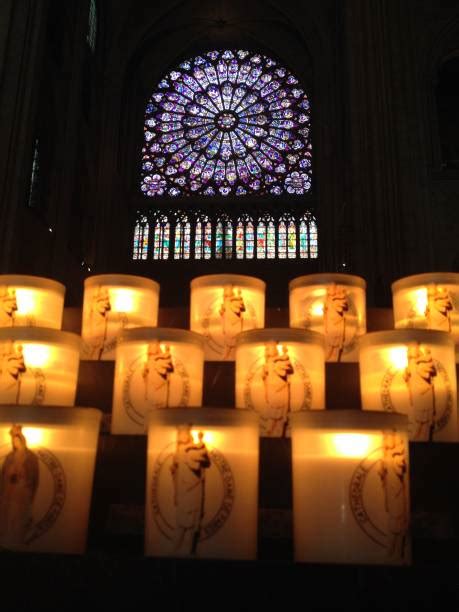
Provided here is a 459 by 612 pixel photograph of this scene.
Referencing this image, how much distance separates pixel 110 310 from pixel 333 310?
0.42 meters

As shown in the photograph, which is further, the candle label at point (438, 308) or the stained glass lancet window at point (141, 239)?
the stained glass lancet window at point (141, 239)

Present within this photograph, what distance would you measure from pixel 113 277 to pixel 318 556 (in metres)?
0.65

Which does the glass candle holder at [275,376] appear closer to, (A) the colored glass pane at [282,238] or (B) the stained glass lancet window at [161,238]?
(A) the colored glass pane at [282,238]

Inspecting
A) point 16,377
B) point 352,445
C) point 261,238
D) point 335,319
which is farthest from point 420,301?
point 261,238

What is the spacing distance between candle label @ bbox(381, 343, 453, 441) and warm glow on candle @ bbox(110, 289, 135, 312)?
0.51 metres

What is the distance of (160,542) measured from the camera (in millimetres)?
833

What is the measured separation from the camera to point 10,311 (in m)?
1.23

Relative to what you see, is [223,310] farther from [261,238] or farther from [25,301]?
[261,238]

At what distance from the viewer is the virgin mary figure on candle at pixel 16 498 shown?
2.76 feet

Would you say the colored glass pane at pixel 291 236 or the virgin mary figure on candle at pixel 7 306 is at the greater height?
the colored glass pane at pixel 291 236

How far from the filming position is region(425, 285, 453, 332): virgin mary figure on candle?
1242 millimetres

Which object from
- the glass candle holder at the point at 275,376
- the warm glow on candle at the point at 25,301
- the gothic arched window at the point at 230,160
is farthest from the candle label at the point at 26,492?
the gothic arched window at the point at 230,160

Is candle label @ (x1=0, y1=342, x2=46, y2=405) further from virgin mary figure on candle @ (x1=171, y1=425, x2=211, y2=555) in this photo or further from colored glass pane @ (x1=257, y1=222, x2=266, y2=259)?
colored glass pane @ (x1=257, y1=222, x2=266, y2=259)

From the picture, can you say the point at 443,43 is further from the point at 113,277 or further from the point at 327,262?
the point at 113,277
